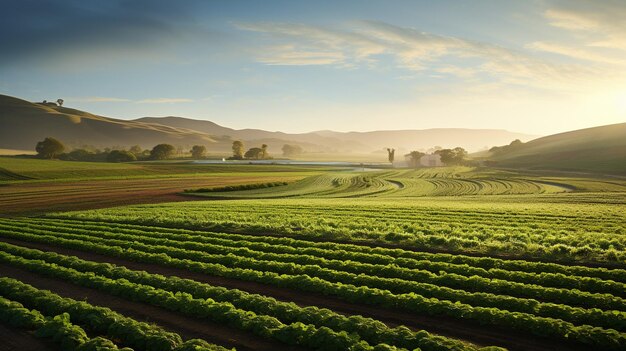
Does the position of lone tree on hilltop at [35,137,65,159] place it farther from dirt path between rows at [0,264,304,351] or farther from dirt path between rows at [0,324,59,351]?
dirt path between rows at [0,324,59,351]

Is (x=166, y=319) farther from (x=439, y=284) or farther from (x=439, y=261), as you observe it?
(x=439, y=261)

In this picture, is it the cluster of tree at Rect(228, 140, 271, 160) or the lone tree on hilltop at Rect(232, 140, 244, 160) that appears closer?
the lone tree on hilltop at Rect(232, 140, 244, 160)

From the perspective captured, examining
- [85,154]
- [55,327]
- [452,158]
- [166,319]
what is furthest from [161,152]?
[55,327]

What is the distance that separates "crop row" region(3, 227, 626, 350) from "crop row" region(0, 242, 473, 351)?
214 cm

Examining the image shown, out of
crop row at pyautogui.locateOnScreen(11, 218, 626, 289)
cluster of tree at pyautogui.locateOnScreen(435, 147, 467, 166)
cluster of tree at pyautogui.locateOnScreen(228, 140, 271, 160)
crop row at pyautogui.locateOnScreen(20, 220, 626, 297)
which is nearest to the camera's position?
crop row at pyautogui.locateOnScreen(20, 220, 626, 297)

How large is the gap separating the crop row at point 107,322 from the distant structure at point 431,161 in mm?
164894

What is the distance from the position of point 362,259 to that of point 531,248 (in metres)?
9.43

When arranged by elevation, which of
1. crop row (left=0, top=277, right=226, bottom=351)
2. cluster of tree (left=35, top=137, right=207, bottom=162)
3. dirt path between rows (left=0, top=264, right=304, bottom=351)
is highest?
cluster of tree (left=35, top=137, right=207, bottom=162)

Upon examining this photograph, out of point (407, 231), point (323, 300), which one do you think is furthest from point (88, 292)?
point (407, 231)

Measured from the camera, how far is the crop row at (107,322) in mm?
10742

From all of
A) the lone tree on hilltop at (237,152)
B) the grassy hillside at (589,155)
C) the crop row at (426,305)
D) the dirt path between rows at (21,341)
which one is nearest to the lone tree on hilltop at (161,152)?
the lone tree on hilltop at (237,152)

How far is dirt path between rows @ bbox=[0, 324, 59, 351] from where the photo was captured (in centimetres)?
1104

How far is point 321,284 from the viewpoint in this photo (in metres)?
15.5

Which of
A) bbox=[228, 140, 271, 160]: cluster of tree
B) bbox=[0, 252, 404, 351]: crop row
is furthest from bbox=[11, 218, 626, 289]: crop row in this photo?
bbox=[228, 140, 271, 160]: cluster of tree
